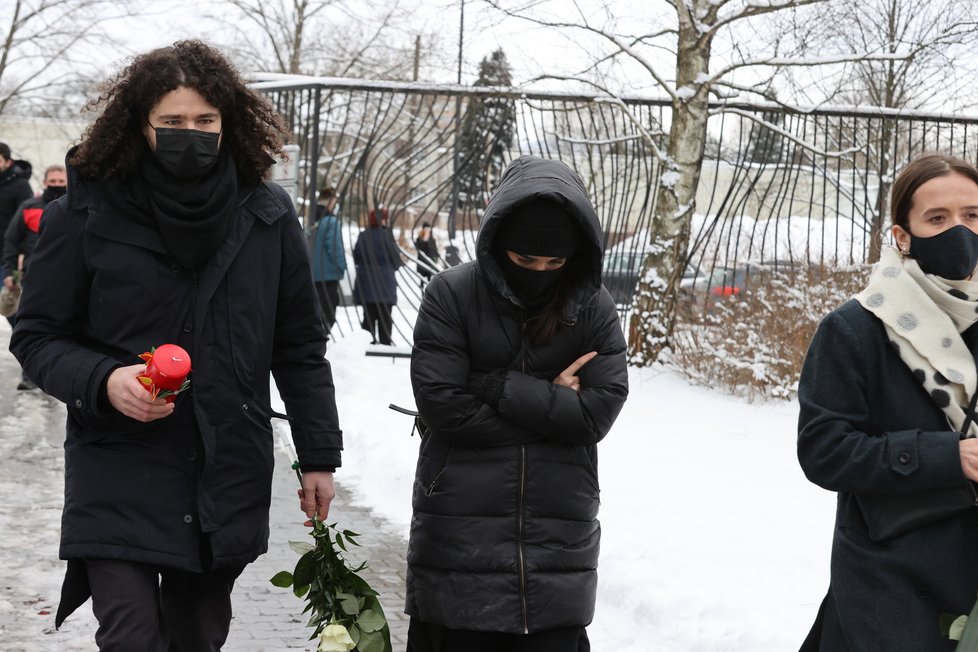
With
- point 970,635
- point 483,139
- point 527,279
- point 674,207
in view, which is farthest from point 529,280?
point 483,139

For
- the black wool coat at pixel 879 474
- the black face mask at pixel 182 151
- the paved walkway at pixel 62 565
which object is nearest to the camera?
the black wool coat at pixel 879 474

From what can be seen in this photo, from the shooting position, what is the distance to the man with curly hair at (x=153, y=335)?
10.2 ft

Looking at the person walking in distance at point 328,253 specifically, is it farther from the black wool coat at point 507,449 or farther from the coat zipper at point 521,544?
the coat zipper at point 521,544

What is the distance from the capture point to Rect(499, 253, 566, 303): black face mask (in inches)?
133

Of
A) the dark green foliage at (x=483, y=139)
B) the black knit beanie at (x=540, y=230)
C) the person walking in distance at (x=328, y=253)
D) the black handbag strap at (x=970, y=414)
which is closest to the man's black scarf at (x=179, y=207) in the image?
the black knit beanie at (x=540, y=230)

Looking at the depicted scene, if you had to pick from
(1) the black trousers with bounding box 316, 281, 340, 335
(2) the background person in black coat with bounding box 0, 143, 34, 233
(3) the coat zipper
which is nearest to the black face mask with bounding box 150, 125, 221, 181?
(3) the coat zipper

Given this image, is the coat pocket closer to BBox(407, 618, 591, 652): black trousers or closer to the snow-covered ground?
BBox(407, 618, 591, 652): black trousers

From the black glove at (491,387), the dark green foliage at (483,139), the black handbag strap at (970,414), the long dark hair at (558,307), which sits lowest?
the black glove at (491,387)

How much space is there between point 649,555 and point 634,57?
602cm

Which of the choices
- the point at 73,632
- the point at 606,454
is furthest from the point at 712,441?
the point at 73,632

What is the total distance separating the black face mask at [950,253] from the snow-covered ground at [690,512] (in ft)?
7.23

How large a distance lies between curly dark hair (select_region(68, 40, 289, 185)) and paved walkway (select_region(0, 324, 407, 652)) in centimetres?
235

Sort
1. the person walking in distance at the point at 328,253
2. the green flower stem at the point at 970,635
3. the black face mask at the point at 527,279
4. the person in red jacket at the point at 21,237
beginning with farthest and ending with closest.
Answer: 1. the person walking in distance at the point at 328,253
2. the person in red jacket at the point at 21,237
3. the black face mask at the point at 527,279
4. the green flower stem at the point at 970,635

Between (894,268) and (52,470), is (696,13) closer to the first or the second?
(52,470)
